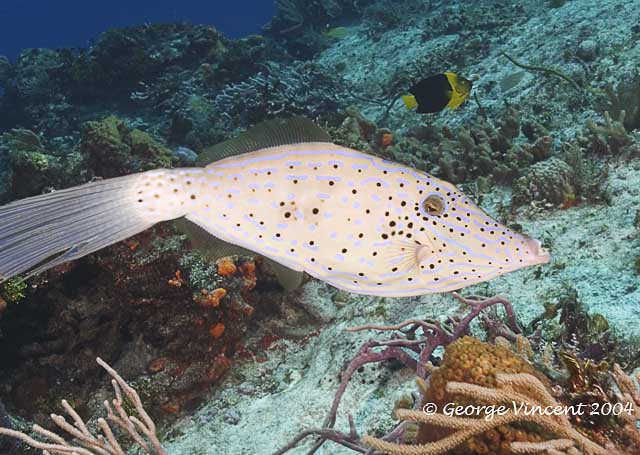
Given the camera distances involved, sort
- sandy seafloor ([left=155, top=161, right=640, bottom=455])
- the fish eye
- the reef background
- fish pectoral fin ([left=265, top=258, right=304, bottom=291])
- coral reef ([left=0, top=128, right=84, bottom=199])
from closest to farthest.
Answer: the fish eye → fish pectoral fin ([left=265, top=258, right=304, bottom=291]) → sandy seafloor ([left=155, top=161, right=640, bottom=455]) → the reef background → coral reef ([left=0, top=128, right=84, bottom=199])

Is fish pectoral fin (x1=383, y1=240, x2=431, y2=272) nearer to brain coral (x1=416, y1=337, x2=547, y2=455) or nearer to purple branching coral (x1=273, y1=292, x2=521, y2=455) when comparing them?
brain coral (x1=416, y1=337, x2=547, y2=455)

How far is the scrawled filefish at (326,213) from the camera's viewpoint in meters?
1.56

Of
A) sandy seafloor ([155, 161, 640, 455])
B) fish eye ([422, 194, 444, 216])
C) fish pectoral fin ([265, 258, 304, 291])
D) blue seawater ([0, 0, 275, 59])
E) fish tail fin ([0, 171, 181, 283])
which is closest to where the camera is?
fish tail fin ([0, 171, 181, 283])

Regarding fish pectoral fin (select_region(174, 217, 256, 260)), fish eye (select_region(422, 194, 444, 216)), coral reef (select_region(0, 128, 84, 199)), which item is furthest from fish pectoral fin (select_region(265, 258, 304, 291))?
coral reef (select_region(0, 128, 84, 199))

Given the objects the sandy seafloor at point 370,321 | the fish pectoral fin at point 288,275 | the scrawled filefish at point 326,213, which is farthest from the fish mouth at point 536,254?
the sandy seafloor at point 370,321

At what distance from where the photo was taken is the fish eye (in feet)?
5.29

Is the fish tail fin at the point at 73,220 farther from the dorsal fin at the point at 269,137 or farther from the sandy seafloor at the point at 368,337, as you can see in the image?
the sandy seafloor at the point at 368,337

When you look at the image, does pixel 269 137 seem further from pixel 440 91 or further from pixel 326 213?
pixel 440 91

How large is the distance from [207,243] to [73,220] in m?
0.45

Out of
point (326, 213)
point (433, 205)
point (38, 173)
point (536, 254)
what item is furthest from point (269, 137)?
point (38, 173)

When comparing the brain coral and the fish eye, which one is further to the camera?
the brain coral

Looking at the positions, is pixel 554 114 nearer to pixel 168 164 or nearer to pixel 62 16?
pixel 168 164

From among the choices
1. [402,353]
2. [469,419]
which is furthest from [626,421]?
[402,353]

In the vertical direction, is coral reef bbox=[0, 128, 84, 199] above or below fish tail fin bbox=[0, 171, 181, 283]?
above
